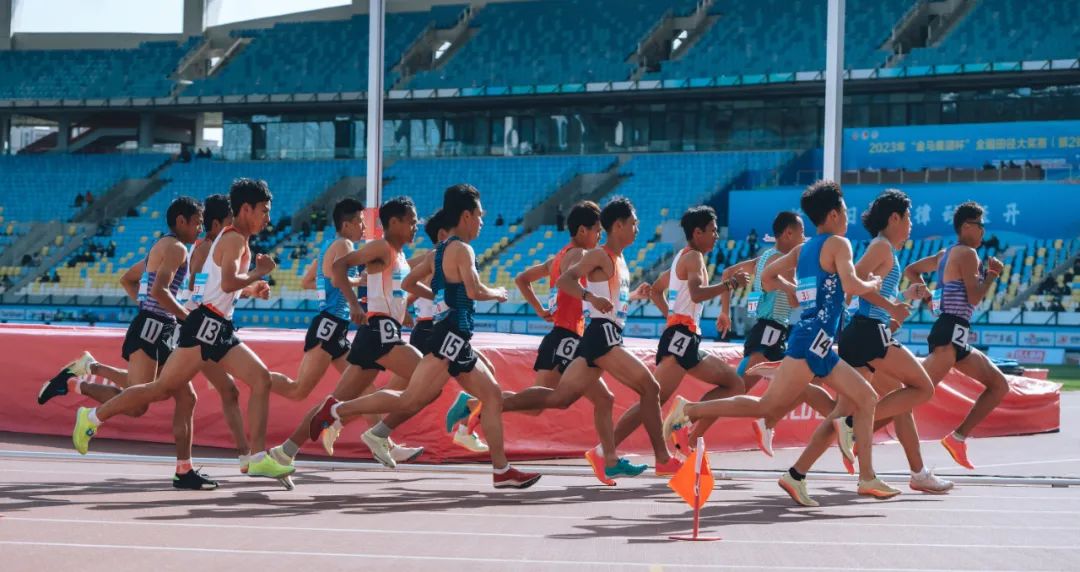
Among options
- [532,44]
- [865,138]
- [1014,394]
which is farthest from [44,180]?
[1014,394]

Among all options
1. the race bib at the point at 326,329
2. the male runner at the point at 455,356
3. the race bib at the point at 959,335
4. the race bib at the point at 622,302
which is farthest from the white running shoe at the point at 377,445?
the race bib at the point at 959,335

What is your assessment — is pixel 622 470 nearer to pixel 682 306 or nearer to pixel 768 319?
pixel 682 306

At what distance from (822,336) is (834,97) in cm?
360

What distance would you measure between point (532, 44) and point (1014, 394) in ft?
109

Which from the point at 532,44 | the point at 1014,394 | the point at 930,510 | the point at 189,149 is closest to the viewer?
the point at 930,510

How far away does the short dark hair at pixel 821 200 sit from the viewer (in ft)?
28.2

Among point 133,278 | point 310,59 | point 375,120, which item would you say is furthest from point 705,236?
point 310,59

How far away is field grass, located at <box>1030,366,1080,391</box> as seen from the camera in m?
24.5

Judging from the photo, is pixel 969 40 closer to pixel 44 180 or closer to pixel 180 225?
pixel 44 180

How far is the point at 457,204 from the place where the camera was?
29.3 ft

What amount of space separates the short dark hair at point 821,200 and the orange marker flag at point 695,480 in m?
1.82

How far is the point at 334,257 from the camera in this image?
33.6 ft

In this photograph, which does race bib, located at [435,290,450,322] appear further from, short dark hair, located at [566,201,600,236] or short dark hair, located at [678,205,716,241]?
short dark hair, located at [678,205,716,241]

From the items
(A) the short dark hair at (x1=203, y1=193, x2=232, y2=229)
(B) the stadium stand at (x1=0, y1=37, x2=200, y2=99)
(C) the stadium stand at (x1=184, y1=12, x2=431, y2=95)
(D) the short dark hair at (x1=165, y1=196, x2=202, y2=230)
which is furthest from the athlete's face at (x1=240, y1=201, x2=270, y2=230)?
(B) the stadium stand at (x1=0, y1=37, x2=200, y2=99)
